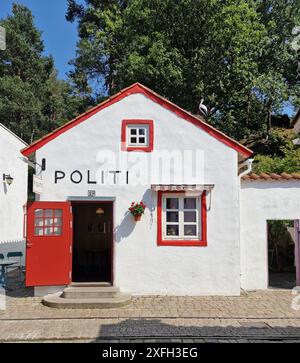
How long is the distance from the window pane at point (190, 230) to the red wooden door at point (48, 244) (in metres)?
3.30

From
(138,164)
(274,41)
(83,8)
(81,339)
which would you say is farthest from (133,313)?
(83,8)

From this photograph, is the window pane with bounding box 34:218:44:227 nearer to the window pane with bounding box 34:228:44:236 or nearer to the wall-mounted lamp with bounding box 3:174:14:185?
the window pane with bounding box 34:228:44:236

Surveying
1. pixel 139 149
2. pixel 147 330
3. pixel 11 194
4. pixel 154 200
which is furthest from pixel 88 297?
pixel 11 194

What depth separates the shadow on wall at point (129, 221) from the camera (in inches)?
458

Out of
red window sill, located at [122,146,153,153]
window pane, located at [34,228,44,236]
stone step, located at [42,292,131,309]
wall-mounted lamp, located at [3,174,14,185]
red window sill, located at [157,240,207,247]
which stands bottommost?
stone step, located at [42,292,131,309]

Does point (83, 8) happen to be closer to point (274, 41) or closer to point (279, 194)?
point (274, 41)

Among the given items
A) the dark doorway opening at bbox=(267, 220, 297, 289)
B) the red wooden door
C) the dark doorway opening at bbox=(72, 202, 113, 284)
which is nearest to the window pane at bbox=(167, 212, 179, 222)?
the red wooden door

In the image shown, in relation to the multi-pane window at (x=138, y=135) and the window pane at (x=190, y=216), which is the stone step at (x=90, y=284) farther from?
the multi-pane window at (x=138, y=135)

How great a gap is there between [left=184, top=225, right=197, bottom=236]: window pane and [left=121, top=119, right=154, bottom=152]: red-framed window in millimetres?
2468

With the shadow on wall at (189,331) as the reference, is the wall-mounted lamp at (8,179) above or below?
above

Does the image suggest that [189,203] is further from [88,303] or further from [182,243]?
[88,303]

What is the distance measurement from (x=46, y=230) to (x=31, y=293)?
1.96m

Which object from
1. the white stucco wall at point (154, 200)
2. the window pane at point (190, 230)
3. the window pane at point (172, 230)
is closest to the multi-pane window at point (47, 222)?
the white stucco wall at point (154, 200)

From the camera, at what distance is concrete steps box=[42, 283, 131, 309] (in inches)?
402
